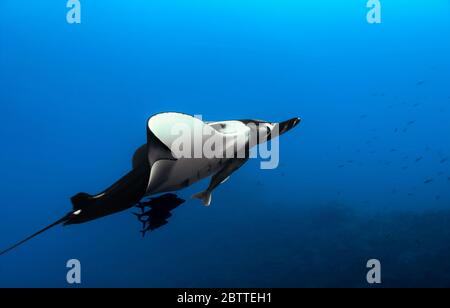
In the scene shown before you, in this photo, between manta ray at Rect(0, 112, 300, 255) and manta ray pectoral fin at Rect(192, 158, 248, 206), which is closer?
manta ray at Rect(0, 112, 300, 255)

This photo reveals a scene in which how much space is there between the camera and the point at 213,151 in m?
2.59

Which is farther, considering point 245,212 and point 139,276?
point 245,212

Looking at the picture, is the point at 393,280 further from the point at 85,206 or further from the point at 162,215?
the point at 85,206

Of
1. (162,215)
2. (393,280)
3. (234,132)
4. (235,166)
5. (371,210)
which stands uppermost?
(371,210)

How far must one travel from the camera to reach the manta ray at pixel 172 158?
2350 mm

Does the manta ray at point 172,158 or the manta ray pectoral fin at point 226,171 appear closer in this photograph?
the manta ray at point 172,158

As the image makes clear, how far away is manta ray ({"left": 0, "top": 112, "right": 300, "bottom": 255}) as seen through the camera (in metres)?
2.35

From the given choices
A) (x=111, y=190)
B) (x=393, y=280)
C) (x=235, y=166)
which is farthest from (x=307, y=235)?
(x=111, y=190)

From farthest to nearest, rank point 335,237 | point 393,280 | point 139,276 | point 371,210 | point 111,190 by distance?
point 371,210 < point 139,276 < point 335,237 < point 393,280 < point 111,190

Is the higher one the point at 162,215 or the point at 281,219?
the point at 281,219

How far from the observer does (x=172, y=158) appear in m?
2.40

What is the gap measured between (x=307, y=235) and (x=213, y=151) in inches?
352

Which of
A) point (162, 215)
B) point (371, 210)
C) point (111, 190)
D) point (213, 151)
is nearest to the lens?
point (111, 190)

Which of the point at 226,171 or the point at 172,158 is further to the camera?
the point at 226,171
